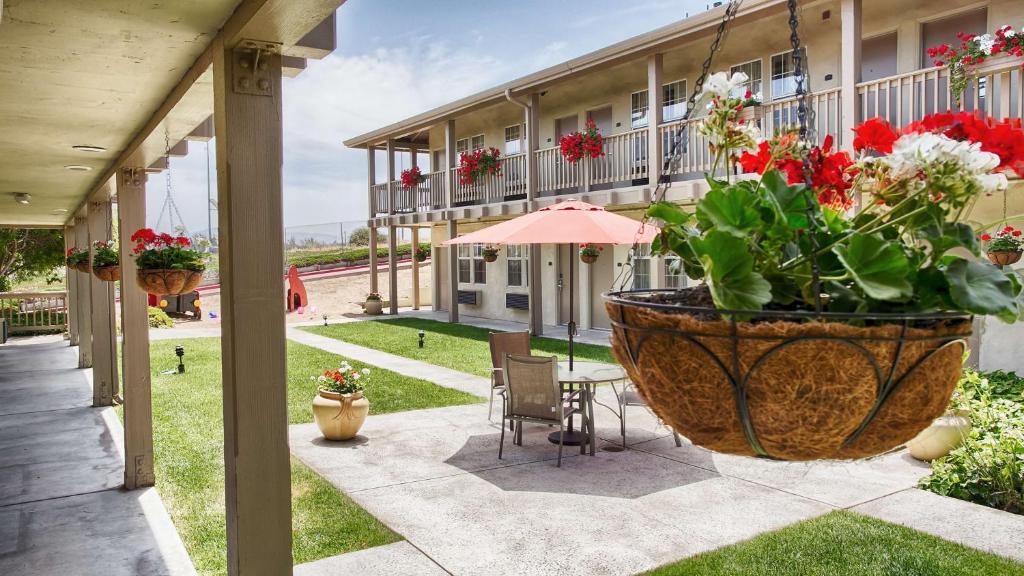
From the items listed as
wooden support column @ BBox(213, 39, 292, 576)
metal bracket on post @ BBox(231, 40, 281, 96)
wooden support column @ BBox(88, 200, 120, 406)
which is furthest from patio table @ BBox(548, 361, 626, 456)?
wooden support column @ BBox(88, 200, 120, 406)

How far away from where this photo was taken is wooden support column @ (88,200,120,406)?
8.15 meters

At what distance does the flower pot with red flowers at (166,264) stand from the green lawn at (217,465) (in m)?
1.68

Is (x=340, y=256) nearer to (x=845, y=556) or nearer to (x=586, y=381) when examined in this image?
(x=586, y=381)

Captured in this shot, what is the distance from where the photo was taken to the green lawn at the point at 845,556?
3746 millimetres

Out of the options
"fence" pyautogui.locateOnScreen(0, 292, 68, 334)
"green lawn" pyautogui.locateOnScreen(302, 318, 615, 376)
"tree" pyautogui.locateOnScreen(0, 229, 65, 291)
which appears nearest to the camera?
"green lawn" pyautogui.locateOnScreen(302, 318, 615, 376)

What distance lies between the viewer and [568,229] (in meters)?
6.96

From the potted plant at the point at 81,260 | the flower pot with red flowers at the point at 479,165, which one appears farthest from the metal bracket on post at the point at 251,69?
the flower pot with red flowers at the point at 479,165

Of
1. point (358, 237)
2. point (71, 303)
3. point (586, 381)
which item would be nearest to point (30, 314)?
point (71, 303)

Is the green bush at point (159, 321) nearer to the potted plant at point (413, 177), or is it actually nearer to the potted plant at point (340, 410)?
the potted plant at point (413, 177)

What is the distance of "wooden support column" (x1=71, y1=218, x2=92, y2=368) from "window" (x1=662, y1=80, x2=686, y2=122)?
410 inches

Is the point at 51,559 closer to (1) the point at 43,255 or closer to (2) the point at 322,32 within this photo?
(2) the point at 322,32

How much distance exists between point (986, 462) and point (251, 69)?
534 centimetres

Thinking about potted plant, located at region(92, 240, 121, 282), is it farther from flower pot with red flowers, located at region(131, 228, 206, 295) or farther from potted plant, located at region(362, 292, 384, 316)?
potted plant, located at region(362, 292, 384, 316)

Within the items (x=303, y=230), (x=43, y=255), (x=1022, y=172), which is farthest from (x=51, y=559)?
(x=303, y=230)
